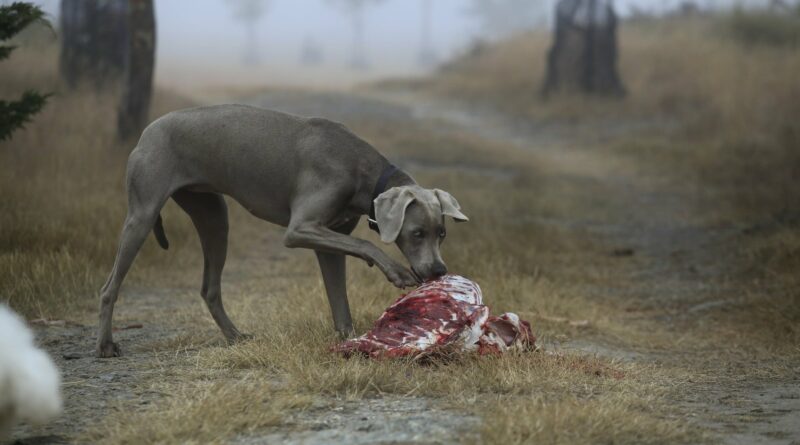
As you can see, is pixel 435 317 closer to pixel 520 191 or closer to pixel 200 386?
pixel 200 386

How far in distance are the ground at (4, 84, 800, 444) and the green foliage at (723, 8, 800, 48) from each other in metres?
10.8

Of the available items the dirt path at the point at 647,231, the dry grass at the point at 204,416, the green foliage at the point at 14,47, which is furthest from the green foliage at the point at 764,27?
the dry grass at the point at 204,416

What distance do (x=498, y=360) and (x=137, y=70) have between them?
804cm

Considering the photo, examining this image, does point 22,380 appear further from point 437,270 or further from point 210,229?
point 210,229

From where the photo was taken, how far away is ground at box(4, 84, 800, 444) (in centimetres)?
416

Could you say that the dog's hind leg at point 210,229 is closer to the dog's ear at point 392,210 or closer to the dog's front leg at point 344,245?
the dog's front leg at point 344,245

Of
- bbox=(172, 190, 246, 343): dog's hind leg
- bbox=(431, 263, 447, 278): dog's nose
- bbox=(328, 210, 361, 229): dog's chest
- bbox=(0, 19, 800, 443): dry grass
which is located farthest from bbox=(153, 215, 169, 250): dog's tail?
bbox=(431, 263, 447, 278): dog's nose

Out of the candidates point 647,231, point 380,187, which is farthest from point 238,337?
point 647,231

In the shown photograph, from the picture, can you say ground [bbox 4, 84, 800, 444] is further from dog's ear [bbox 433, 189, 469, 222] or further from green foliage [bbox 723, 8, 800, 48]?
green foliage [bbox 723, 8, 800, 48]

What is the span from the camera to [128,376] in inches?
207

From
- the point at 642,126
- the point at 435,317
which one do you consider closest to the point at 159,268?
the point at 435,317

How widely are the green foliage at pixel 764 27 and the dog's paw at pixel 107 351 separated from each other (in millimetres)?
19022

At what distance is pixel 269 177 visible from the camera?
19.7ft

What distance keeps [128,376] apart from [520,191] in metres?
8.16
